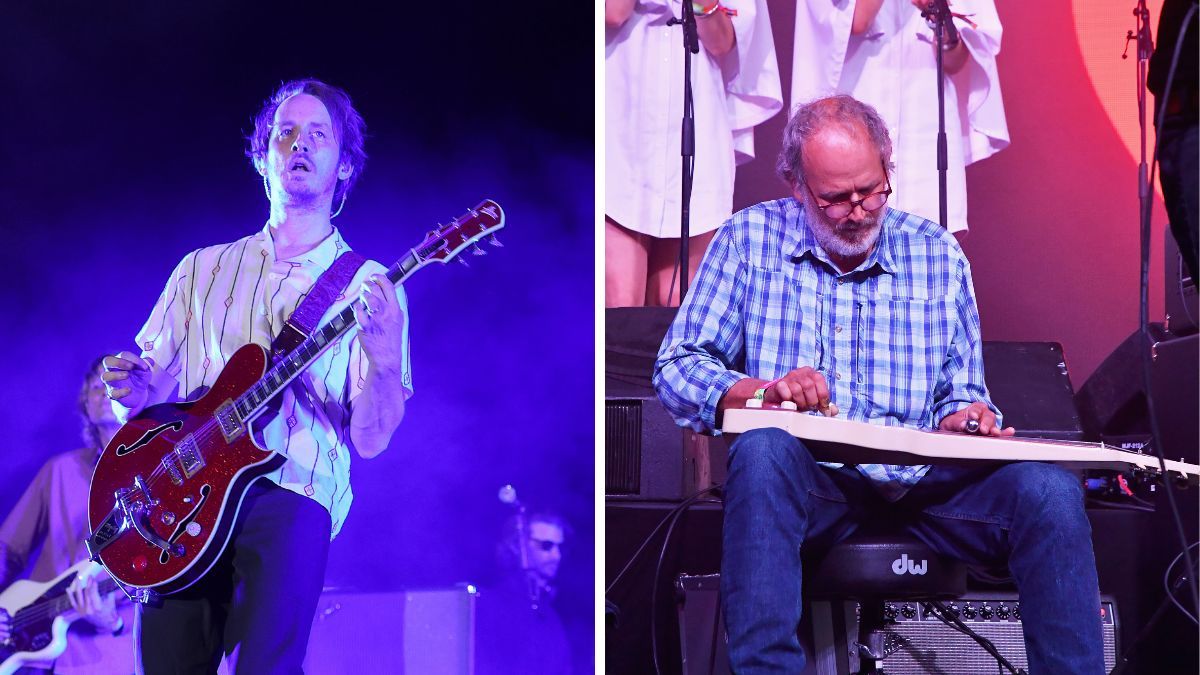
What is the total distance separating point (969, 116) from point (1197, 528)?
1106 mm

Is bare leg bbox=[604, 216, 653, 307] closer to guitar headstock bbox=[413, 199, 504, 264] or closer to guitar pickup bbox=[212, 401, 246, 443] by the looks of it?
guitar headstock bbox=[413, 199, 504, 264]

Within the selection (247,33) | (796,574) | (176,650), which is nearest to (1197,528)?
(796,574)

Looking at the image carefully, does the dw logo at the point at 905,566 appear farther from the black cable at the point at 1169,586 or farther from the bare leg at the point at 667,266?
the bare leg at the point at 667,266

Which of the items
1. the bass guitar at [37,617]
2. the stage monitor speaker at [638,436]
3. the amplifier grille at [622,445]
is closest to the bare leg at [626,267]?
the stage monitor speaker at [638,436]

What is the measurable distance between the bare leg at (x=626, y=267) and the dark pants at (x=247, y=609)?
1005 millimetres

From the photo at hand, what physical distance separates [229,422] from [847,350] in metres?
1.23

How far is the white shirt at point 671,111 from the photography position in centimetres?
283

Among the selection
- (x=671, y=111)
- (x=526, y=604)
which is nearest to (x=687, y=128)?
(x=671, y=111)

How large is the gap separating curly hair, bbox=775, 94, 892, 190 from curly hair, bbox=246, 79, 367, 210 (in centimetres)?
90

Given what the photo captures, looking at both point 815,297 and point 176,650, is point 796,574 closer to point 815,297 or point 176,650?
point 815,297

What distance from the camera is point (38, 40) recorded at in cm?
248

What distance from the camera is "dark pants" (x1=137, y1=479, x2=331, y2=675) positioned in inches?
88.8

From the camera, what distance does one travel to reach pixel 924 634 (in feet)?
7.69

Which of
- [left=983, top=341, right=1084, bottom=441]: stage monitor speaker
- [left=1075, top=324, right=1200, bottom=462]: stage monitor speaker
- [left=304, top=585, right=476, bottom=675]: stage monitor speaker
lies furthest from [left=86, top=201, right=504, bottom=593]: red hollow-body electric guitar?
[left=1075, top=324, right=1200, bottom=462]: stage monitor speaker
